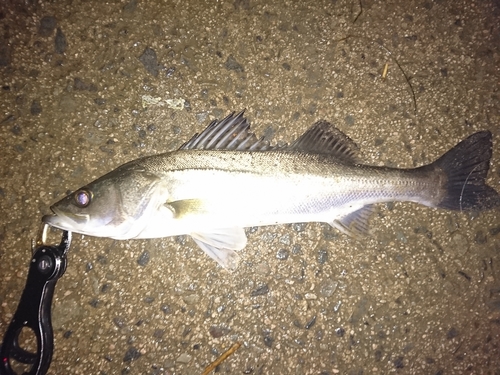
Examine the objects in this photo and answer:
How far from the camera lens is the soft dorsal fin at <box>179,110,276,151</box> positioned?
216 cm

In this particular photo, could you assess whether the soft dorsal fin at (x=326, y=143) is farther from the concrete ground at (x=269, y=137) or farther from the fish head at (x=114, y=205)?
the fish head at (x=114, y=205)

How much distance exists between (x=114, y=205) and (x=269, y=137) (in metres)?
1.23

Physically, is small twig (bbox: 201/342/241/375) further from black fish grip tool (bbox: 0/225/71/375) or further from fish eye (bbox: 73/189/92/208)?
fish eye (bbox: 73/189/92/208)

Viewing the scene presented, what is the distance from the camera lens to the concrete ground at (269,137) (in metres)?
2.33

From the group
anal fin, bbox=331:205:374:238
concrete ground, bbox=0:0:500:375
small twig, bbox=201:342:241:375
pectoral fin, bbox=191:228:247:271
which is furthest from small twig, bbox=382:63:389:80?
small twig, bbox=201:342:241:375

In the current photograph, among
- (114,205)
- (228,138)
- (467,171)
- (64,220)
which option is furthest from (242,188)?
(467,171)

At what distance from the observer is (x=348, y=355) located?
248 centimetres

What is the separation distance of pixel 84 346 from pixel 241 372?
115 cm

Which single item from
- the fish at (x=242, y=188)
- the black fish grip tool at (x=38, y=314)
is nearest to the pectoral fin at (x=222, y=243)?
the fish at (x=242, y=188)

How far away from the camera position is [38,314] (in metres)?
2.11

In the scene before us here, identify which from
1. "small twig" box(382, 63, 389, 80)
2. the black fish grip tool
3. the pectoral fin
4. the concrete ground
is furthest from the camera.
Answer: "small twig" box(382, 63, 389, 80)

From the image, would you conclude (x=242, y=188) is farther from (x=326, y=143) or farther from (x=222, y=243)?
(x=326, y=143)

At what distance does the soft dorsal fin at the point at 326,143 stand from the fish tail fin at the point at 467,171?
66 centimetres

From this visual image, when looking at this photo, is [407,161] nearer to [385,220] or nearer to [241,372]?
[385,220]
